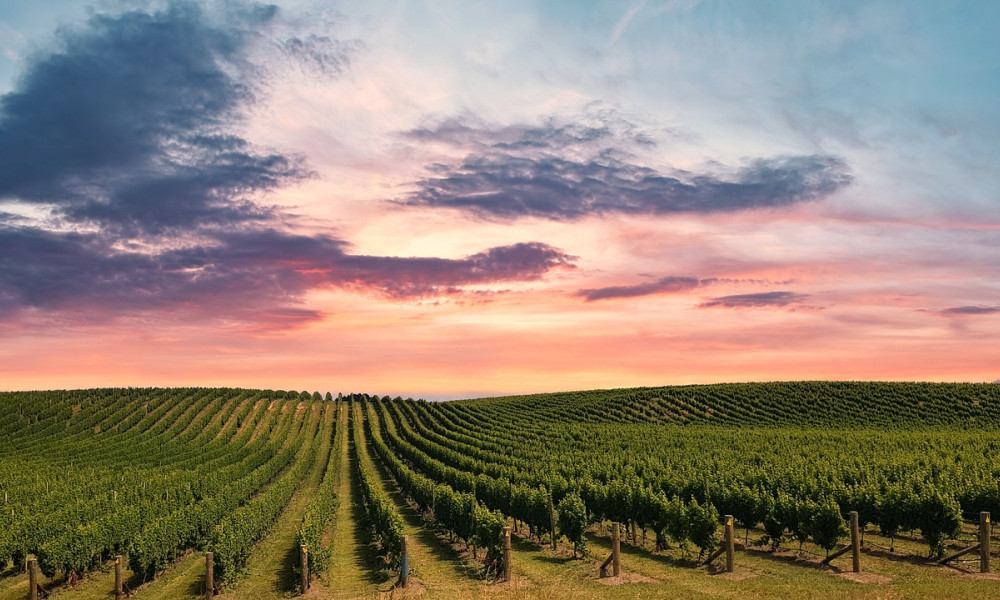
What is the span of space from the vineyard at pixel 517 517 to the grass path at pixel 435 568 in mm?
220

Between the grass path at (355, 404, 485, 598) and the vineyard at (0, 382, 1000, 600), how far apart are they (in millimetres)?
220

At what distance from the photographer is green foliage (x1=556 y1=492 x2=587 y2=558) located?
2980 centimetres

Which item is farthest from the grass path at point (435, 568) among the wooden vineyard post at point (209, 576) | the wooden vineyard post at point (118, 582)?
the wooden vineyard post at point (118, 582)

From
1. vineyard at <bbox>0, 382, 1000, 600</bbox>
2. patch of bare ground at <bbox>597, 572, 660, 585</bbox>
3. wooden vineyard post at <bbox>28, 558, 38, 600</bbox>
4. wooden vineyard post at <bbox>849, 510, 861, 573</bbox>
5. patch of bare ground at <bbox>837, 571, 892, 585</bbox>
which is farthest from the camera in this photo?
wooden vineyard post at <bbox>28, 558, 38, 600</bbox>

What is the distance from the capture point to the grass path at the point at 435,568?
79.2 ft

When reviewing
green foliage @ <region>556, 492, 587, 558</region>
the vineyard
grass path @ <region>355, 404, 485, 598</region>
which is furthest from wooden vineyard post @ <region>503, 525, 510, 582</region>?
green foliage @ <region>556, 492, 587, 558</region>

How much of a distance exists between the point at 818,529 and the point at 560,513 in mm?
10731

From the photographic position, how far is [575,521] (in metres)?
29.9

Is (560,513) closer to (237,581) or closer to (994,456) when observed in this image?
(237,581)

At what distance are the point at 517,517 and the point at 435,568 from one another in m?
7.23

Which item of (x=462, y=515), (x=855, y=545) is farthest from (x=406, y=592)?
(x=855, y=545)

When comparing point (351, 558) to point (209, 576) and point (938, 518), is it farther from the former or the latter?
point (938, 518)

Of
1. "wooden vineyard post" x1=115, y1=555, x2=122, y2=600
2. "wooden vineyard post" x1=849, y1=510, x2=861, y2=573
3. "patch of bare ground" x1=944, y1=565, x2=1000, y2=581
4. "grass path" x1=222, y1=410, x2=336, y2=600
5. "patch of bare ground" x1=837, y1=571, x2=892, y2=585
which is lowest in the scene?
"grass path" x1=222, y1=410, x2=336, y2=600

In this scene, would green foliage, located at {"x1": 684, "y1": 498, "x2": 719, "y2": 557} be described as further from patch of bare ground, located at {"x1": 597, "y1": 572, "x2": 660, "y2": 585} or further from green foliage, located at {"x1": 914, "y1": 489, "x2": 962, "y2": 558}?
green foliage, located at {"x1": 914, "y1": 489, "x2": 962, "y2": 558}
